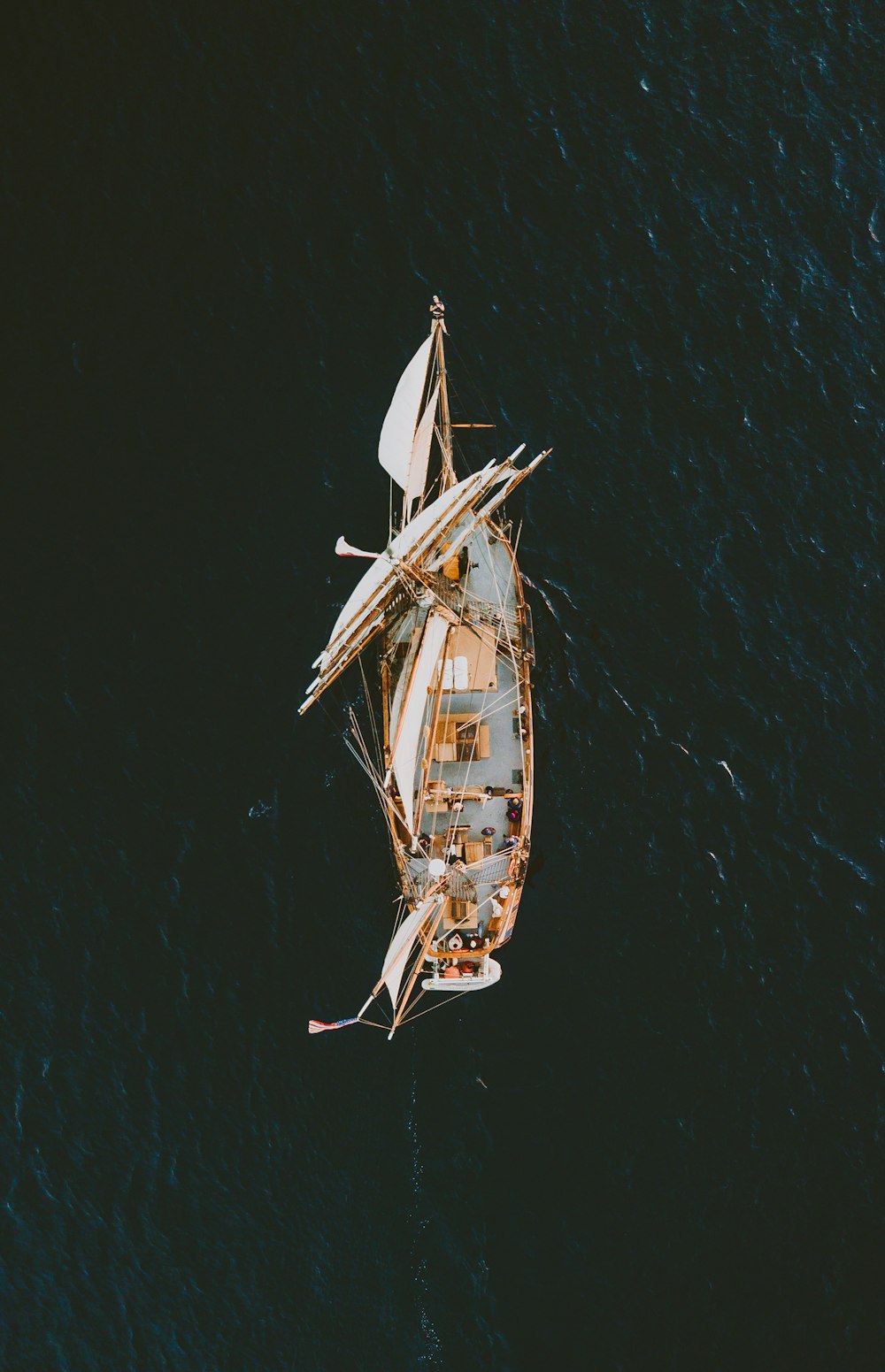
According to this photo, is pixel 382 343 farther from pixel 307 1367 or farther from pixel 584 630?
pixel 307 1367

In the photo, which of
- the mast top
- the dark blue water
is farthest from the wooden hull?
the mast top

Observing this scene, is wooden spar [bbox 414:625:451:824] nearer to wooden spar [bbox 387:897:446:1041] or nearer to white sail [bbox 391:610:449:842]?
white sail [bbox 391:610:449:842]

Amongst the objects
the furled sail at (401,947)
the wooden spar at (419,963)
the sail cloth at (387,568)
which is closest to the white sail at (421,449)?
the sail cloth at (387,568)

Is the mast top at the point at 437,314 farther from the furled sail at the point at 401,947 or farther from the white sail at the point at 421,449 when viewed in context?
the furled sail at the point at 401,947

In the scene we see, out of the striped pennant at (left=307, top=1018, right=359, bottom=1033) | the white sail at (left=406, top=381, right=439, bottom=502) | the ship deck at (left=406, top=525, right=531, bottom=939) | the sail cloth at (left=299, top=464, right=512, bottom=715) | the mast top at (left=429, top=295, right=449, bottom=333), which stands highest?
the mast top at (left=429, top=295, right=449, bottom=333)

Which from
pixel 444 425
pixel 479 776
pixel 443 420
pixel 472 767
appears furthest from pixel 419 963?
pixel 443 420

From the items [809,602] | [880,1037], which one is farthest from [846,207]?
[880,1037]
